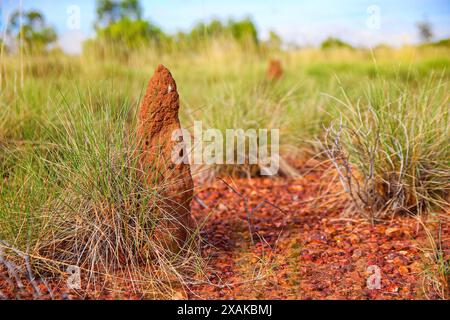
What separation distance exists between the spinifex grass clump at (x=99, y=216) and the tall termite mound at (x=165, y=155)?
41 mm

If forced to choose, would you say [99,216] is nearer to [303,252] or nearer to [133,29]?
[303,252]

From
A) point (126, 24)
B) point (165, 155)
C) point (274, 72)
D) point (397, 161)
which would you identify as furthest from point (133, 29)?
point (165, 155)

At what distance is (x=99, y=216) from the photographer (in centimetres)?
310

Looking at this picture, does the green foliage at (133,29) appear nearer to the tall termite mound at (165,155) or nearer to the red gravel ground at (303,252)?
the red gravel ground at (303,252)

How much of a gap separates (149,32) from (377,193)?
1346 cm

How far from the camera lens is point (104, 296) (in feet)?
9.40

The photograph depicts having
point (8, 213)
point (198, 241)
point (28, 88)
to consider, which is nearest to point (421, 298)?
point (198, 241)

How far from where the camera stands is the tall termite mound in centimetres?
317

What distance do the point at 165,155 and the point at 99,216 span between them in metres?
0.49

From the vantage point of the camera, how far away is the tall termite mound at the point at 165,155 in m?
3.17

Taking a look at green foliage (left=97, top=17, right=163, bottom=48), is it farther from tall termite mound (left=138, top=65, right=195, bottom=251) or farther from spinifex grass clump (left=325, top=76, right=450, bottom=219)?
tall termite mound (left=138, top=65, right=195, bottom=251)

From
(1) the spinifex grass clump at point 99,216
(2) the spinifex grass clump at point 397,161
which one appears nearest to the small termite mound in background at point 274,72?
(2) the spinifex grass clump at point 397,161

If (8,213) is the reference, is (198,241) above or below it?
below
